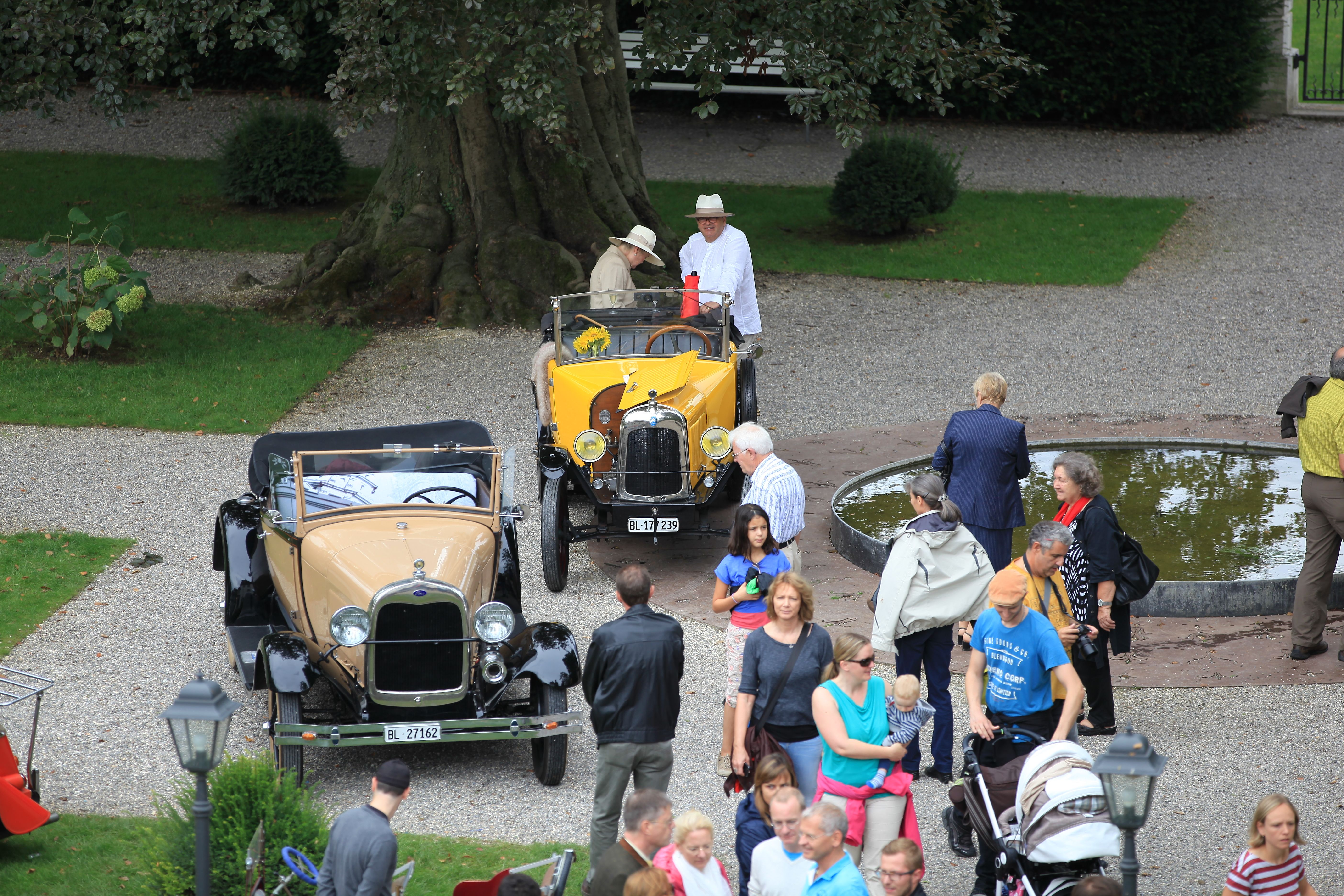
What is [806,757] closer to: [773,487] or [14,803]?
[773,487]

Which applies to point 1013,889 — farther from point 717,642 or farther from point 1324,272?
point 1324,272

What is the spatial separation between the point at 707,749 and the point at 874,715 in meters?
2.16

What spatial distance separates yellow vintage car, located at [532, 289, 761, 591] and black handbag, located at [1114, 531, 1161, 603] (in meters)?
3.37

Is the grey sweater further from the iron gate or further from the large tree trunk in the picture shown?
the iron gate

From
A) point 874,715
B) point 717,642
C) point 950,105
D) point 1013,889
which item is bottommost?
point 717,642

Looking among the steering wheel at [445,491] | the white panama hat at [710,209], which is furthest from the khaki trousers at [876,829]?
the white panama hat at [710,209]

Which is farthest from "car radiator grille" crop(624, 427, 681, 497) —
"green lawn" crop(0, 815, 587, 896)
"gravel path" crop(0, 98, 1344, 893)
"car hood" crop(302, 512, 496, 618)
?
"green lawn" crop(0, 815, 587, 896)

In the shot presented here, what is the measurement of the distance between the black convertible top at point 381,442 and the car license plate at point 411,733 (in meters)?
2.05

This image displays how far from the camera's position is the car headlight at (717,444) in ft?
33.7

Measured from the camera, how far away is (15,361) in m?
14.9

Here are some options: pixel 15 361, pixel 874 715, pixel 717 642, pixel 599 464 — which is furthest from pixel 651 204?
pixel 874 715

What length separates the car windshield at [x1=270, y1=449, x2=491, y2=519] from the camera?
27.5 feet

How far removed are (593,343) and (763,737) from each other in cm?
540

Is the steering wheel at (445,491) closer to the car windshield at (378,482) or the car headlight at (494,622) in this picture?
the car windshield at (378,482)
